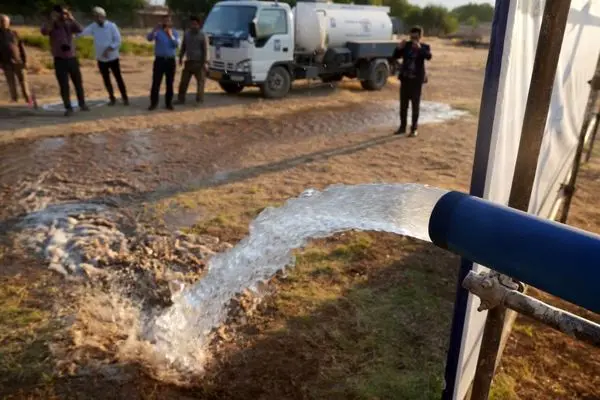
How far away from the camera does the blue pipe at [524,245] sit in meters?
0.92

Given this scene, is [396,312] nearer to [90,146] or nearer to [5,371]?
[5,371]

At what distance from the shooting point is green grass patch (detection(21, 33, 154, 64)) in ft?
57.3

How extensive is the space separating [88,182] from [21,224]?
1.17 meters

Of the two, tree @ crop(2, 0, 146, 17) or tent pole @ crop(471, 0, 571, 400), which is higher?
tree @ crop(2, 0, 146, 17)

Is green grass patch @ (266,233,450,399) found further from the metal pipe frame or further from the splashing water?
the metal pipe frame

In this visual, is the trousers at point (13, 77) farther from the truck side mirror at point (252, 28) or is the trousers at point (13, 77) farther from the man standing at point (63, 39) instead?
the truck side mirror at point (252, 28)

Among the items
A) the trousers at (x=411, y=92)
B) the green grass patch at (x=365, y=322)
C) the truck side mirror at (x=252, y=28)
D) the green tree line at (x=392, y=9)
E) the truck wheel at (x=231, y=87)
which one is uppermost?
the green tree line at (x=392, y=9)

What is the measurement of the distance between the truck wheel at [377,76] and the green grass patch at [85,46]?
951 cm

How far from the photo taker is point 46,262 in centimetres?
375

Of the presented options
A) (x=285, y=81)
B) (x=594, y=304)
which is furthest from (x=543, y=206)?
(x=285, y=81)

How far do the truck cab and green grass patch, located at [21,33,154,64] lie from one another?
7.40 meters

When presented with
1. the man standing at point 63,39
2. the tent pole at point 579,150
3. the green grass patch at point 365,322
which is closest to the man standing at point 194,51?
the man standing at point 63,39

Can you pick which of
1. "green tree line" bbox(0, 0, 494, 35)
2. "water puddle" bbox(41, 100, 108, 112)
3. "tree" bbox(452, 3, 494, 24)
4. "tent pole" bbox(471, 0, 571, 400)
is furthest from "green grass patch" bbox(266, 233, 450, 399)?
"tree" bbox(452, 3, 494, 24)

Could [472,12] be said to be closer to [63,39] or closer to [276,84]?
[276,84]
